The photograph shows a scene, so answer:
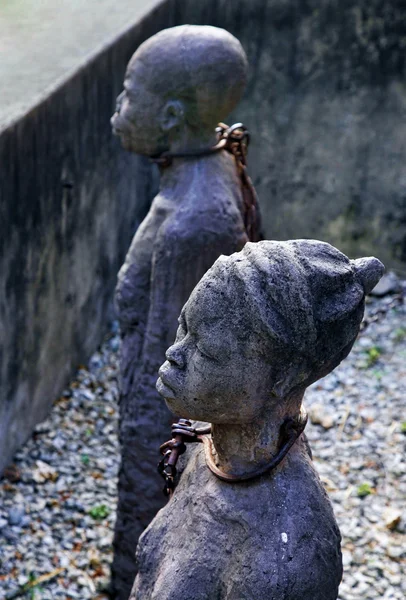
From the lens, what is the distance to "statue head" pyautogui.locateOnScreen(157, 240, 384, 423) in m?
1.83

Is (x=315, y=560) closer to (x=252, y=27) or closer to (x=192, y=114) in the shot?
(x=192, y=114)

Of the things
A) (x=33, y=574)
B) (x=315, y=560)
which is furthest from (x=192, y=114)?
(x=33, y=574)

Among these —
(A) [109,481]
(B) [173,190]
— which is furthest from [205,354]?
(A) [109,481]

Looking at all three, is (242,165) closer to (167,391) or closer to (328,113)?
(167,391)

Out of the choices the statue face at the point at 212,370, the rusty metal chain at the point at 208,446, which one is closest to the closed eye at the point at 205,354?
the statue face at the point at 212,370

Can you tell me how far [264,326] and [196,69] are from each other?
154 centimetres

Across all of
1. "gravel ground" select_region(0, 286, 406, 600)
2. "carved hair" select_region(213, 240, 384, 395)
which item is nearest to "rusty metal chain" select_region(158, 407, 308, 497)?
"carved hair" select_region(213, 240, 384, 395)

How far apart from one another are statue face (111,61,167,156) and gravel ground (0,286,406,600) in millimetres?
1869

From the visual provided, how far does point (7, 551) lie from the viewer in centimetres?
416

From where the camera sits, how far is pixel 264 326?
1827mm

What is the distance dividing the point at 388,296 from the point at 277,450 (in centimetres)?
468

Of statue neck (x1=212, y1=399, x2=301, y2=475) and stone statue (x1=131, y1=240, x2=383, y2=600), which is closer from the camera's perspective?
stone statue (x1=131, y1=240, x2=383, y2=600)

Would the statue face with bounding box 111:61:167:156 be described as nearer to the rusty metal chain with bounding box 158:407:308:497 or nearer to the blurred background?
the blurred background

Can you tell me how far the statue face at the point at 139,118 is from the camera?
3229mm
